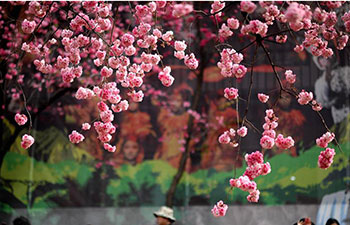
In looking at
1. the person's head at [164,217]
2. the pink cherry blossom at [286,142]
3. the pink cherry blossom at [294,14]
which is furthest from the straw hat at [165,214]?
the pink cherry blossom at [294,14]

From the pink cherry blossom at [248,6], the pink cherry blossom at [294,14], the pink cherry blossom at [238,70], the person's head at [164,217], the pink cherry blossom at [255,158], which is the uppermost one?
the pink cherry blossom at [248,6]

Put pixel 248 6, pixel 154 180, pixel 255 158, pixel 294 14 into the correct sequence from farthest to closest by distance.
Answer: pixel 154 180 < pixel 255 158 < pixel 248 6 < pixel 294 14

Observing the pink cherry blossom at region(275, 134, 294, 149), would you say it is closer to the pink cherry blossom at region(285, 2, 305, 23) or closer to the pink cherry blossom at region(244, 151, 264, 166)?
the pink cherry blossom at region(244, 151, 264, 166)

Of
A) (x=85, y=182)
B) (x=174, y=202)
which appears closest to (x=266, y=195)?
(x=174, y=202)

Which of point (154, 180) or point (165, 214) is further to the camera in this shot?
point (154, 180)

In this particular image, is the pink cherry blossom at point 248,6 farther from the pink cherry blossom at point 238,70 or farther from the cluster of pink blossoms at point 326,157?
the cluster of pink blossoms at point 326,157

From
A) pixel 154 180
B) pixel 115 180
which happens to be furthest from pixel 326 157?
pixel 115 180

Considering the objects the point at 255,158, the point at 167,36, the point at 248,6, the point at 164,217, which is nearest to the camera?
the point at 248,6

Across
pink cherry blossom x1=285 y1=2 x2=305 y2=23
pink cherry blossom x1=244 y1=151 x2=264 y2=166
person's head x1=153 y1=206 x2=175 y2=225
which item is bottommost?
person's head x1=153 y1=206 x2=175 y2=225

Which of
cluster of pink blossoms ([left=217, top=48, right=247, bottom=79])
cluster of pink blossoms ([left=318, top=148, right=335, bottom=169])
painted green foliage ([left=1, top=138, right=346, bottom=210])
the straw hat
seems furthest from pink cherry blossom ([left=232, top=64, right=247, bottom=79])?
painted green foliage ([left=1, top=138, right=346, bottom=210])

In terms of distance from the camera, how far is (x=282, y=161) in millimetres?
5645

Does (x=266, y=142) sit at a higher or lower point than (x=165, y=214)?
higher

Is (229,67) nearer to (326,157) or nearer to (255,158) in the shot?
(255,158)

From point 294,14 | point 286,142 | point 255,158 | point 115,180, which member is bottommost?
point 115,180
